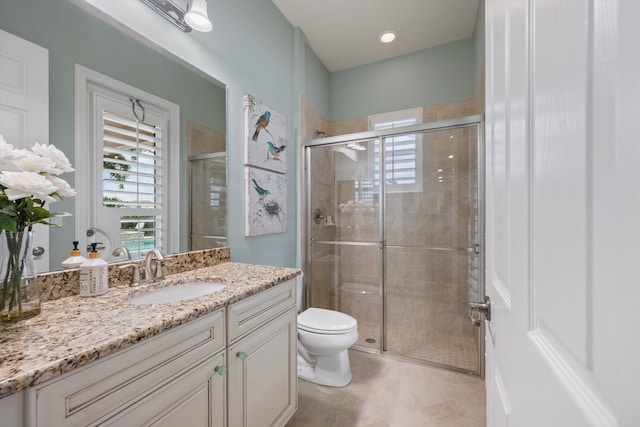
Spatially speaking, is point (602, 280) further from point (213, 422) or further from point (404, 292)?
point (404, 292)

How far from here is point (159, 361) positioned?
30.4 inches

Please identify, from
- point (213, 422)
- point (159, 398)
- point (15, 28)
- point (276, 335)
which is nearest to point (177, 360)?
point (159, 398)

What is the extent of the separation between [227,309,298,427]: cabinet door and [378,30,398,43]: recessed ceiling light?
2.51 meters

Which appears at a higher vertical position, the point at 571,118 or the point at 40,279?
the point at 571,118

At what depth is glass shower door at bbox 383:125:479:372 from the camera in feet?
7.23

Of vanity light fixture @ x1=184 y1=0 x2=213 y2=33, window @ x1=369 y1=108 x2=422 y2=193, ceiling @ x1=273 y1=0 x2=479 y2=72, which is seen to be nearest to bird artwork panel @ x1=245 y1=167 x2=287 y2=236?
vanity light fixture @ x1=184 y1=0 x2=213 y2=33

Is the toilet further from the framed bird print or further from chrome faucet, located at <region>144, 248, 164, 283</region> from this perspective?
the framed bird print

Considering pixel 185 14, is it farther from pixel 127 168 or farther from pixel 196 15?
pixel 127 168

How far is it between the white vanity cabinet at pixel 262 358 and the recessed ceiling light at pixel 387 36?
239 cm

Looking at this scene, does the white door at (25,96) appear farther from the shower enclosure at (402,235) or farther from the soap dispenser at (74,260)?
the shower enclosure at (402,235)

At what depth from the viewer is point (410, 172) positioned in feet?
7.86

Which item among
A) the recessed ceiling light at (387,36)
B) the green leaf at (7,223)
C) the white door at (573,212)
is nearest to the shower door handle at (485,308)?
the white door at (573,212)

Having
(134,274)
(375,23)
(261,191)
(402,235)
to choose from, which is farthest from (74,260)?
(375,23)

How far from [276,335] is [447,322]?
177 centimetres
